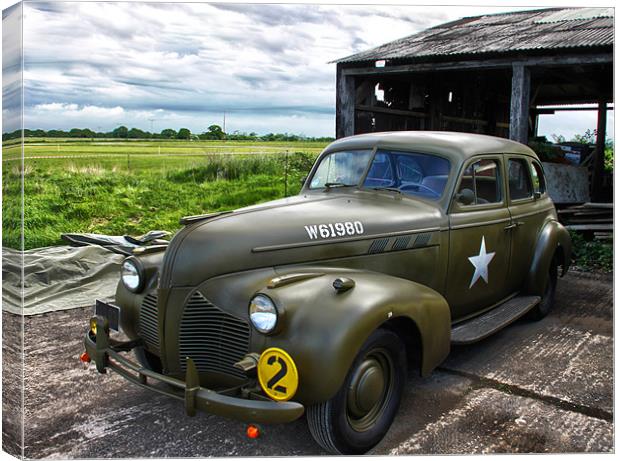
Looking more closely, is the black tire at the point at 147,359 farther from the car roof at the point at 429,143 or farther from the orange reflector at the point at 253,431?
the car roof at the point at 429,143

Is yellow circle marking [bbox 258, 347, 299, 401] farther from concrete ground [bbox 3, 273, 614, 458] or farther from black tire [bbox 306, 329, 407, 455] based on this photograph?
concrete ground [bbox 3, 273, 614, 458]

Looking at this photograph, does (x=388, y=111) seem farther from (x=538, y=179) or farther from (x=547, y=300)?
(x=547, y=300)

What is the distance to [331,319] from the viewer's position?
2.75 meters

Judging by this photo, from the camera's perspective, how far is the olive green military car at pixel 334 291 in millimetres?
2729

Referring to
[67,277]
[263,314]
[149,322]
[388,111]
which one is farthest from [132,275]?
[388,111]

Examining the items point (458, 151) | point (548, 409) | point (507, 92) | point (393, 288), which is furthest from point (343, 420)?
point (507, 92)

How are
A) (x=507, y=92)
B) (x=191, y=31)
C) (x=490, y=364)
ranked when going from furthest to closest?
(x=507, y=92) → (x=490, y=364) → (x=191, y=31)

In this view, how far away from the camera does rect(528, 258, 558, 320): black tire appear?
5.17 m

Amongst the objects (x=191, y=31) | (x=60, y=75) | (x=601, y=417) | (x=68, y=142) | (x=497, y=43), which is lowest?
(x=601, y=417)

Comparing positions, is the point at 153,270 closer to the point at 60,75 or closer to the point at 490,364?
the point at 60,75

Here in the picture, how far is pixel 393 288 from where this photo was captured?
313 centimetres

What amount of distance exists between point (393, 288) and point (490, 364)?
1464 mm

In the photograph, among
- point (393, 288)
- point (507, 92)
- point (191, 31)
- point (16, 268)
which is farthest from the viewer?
point (507, 92)

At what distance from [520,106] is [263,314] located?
21.2ft
